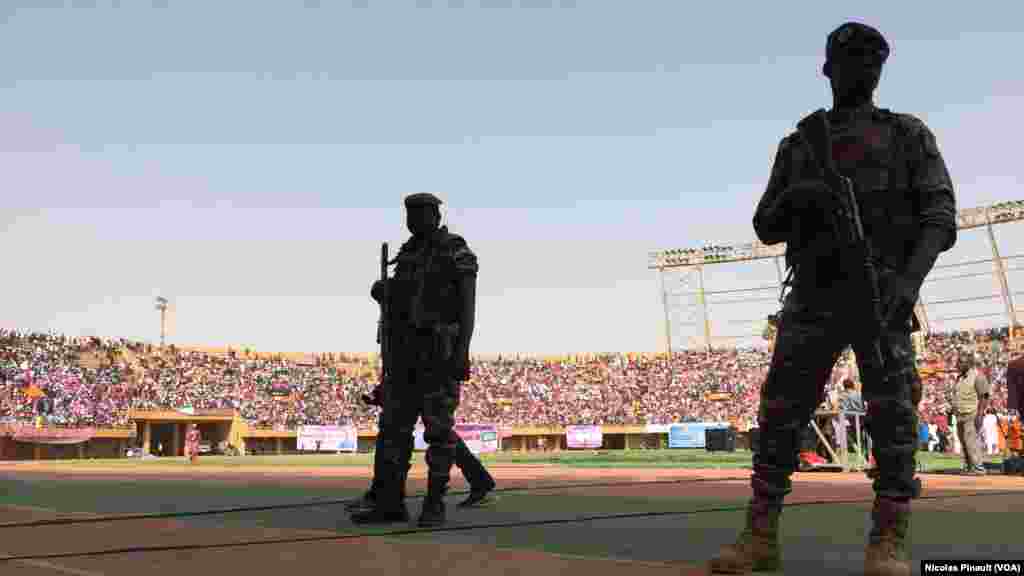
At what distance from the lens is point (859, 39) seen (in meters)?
3.97

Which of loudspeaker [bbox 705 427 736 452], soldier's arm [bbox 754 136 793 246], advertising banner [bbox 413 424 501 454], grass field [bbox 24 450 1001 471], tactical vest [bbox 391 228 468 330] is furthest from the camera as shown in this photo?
advertising banner [bbox 413 424 501 454]

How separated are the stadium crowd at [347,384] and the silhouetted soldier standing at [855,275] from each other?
45342 millimetres

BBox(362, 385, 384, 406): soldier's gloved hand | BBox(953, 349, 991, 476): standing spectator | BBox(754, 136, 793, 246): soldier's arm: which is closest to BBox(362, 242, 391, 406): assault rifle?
BBox(362, 385, 384, 406): soldier's gloved hand

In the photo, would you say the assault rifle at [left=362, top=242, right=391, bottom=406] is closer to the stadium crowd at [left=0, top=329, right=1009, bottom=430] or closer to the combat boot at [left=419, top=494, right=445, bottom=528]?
the combat boot at [left=419, top=494, right=445, bottom=528]

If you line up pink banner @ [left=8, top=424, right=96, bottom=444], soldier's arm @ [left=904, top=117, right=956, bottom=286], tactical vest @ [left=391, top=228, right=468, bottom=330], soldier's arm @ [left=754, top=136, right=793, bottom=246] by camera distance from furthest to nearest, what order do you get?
1. pink banner @ [left=8, top=424, right=96, bottom=444]
2. tactical vest @ [left=391, top=228, right=468, bottom=330]
3. soldier's arm @ [left=754, top=136, right=793, bottom=246]
4. soldier's arm @ [left=904, top=117, right=956, bottom=286]

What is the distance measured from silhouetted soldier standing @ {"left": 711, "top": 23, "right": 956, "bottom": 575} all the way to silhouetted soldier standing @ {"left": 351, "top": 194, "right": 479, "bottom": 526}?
2.64 m

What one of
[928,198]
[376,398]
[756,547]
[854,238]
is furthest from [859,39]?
[376,398]

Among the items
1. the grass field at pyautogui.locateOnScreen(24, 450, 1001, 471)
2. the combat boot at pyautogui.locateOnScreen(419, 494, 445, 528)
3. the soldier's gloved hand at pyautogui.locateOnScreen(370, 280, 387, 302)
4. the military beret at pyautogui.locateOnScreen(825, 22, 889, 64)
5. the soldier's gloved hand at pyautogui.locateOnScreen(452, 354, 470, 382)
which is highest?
the military beret at pyautogui.locateOnScreen(825, 22, 889, 64)

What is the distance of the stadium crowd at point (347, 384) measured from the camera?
5044cm

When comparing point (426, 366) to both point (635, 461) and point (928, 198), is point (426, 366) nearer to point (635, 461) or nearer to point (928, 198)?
point (928, 198)

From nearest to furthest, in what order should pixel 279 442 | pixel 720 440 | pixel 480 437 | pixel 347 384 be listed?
pixel 720 440 < pixel 480 437 < pixel 279 442 < pixel 347 384

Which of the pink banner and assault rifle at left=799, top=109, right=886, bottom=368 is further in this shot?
the pink banner

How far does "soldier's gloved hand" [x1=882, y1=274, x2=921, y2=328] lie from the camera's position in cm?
370

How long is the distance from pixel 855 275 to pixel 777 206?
1.47 feet
